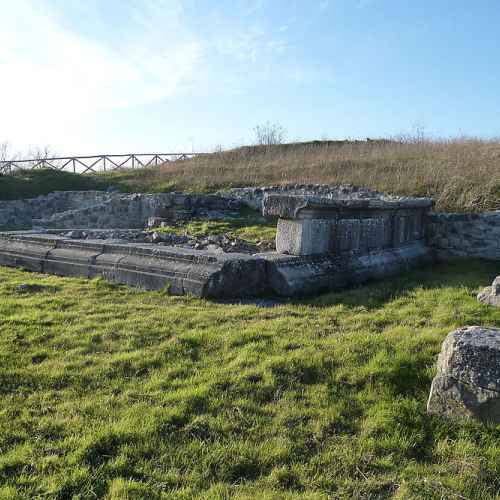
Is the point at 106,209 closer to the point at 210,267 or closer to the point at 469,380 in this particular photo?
the point at 210,267

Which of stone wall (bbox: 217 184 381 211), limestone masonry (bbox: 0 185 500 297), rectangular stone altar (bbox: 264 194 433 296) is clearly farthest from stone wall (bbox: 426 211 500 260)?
stone wall (bbox: 217 184 381 211)

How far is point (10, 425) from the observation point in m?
2.73

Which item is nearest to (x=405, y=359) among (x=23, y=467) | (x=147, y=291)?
(x=23, y=467)

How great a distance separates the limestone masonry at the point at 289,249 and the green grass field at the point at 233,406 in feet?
2.33

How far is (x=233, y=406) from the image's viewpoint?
117 inches

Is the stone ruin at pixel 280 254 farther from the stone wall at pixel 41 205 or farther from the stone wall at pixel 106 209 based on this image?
the stone wall at pixel 41 205

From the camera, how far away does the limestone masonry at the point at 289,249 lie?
5543 millimetres

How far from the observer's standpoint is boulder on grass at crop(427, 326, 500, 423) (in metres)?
2.67

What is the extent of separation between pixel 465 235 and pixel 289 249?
4.09 meters

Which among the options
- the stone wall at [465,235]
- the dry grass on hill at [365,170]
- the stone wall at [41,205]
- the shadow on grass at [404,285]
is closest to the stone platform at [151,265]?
the shadow on grass at [404,285]

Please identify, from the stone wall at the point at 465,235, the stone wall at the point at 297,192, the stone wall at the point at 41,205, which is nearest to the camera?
the stone wall at the point at 465,235

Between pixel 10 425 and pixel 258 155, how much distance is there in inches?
679

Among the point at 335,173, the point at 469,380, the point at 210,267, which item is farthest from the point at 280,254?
the point at 335,173

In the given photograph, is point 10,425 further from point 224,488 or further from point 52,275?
point 52,275
